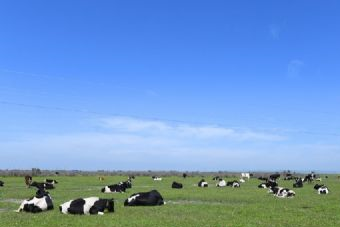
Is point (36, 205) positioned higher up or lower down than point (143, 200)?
lower down

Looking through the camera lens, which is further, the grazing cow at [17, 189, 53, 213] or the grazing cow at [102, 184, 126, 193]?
the grazing cow at [102, 184, 126, 193]

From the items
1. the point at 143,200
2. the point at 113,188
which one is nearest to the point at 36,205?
the point at 143,200

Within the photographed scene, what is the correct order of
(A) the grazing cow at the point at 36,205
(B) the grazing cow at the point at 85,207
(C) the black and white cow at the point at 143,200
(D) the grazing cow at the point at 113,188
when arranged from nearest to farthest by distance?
1. (B) the grazing cow at the point at 85,207
2. (A) the grazing cow at the point at 36,205
3. (C) the black and white cow at the point at 143,200
4. (D) the grazing cow at the point at 113,188

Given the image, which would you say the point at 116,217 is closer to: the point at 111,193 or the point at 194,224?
the point at 194,224

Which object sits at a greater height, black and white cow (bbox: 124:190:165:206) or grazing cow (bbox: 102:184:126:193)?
grazing cow (bbox: 102:184:126:193)

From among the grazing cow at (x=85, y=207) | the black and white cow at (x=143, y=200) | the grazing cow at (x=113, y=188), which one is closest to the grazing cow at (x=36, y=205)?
the grazing cow at (x=85, y=207)

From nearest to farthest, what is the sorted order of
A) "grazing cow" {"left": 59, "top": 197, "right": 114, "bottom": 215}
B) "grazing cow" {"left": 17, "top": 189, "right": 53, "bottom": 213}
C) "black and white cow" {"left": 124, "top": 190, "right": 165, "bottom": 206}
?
1. "grazing cow" {"left": 59, "top": 197, "right": 114, "bottom": 215}
2. "grazing cow" {"left": 17, "top": 189, "right": 53, "bottom": 213}
3. "black and white cow" {"left": 124, "top": 190, "right": 165, "bottom": 206}

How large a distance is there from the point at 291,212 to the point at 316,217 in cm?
250

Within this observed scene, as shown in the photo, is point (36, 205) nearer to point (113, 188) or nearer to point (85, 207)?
point (85, 207)

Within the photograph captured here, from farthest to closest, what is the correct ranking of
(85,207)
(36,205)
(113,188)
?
(113,188)
(36,205)
(85,207)

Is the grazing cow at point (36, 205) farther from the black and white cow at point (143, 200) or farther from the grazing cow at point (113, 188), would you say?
the grazing cow at point (113, 188)

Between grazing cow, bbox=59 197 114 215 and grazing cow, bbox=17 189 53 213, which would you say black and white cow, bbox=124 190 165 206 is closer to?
grazing cow, bbox=59 197 114 215

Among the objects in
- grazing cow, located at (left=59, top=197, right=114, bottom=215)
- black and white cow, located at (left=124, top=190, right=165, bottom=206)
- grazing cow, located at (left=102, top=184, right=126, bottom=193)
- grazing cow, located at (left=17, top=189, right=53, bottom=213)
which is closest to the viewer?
grazing cow, located at (left=59, top=197, right=114, bottom=215)

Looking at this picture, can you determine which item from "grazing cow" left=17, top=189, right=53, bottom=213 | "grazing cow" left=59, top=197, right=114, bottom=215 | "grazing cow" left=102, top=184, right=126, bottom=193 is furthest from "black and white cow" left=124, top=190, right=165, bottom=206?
"grazing cow" left=102, top=184, right=126, bottom=193
